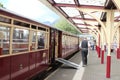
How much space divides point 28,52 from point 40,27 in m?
2.20

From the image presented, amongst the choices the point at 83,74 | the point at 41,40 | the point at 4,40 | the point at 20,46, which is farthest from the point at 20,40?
the point at 83,74

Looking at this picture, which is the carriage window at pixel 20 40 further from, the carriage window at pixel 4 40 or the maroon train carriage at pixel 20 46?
the carriage window at pixel 4 40

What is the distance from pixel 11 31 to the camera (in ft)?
25.4

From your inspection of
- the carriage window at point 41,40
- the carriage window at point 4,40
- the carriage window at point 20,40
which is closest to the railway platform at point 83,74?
the carriage window at point 41,40

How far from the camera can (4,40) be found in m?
7.34

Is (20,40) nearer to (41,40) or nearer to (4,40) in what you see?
(4,40)

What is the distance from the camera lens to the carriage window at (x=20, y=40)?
812 cm

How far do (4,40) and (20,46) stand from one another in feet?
4.57

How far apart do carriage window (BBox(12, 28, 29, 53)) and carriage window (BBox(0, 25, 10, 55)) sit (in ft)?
1.57

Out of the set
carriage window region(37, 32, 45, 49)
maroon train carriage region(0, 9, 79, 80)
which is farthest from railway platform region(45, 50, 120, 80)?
carriage window region(37, 32, 45, 49)

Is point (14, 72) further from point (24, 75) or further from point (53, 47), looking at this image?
point (53, 47)

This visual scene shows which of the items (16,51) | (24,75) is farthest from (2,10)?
(24,75)

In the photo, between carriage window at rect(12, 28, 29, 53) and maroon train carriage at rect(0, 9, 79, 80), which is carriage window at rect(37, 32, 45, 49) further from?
carriage window at rect(12, 28, 29, 53)

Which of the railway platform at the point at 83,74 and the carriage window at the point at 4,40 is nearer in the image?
the carriage window at the point at 4,40
